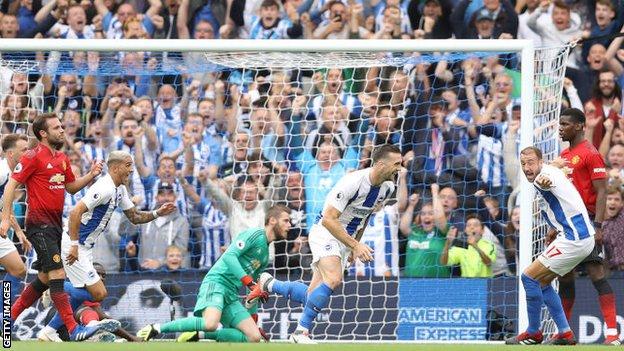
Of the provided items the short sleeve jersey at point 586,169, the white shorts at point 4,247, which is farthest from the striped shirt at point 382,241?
the white shorts at point 4,247

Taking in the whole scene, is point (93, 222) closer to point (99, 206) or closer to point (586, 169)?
point (99, 206)

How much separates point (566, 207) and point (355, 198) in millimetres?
1931

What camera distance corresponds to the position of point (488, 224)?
637 inches

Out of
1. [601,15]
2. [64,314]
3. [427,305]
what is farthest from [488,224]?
[64,314]

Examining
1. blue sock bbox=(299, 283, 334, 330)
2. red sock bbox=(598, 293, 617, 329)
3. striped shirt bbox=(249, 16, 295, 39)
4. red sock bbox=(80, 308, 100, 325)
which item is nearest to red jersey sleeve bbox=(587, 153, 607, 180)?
red sock bbox=(598, 293, 617, 329)

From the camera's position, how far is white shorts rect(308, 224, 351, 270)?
43.8ft

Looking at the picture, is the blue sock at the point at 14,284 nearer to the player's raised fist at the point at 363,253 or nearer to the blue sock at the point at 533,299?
the player's raised fist at the point at 363,253

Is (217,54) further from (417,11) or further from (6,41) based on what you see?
(417,11)

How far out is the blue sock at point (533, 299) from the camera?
1267 centimetres

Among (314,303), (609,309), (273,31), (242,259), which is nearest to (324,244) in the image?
(314,303)

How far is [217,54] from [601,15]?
4.84 m

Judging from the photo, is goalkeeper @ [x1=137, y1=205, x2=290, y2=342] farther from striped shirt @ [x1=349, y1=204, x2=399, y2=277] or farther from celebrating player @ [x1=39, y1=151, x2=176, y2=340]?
striped shirt @ [x1=349, y1=204, x2=399, y2=277]

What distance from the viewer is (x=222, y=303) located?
13.4 meters

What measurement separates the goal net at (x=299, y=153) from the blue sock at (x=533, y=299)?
6.90 ft
